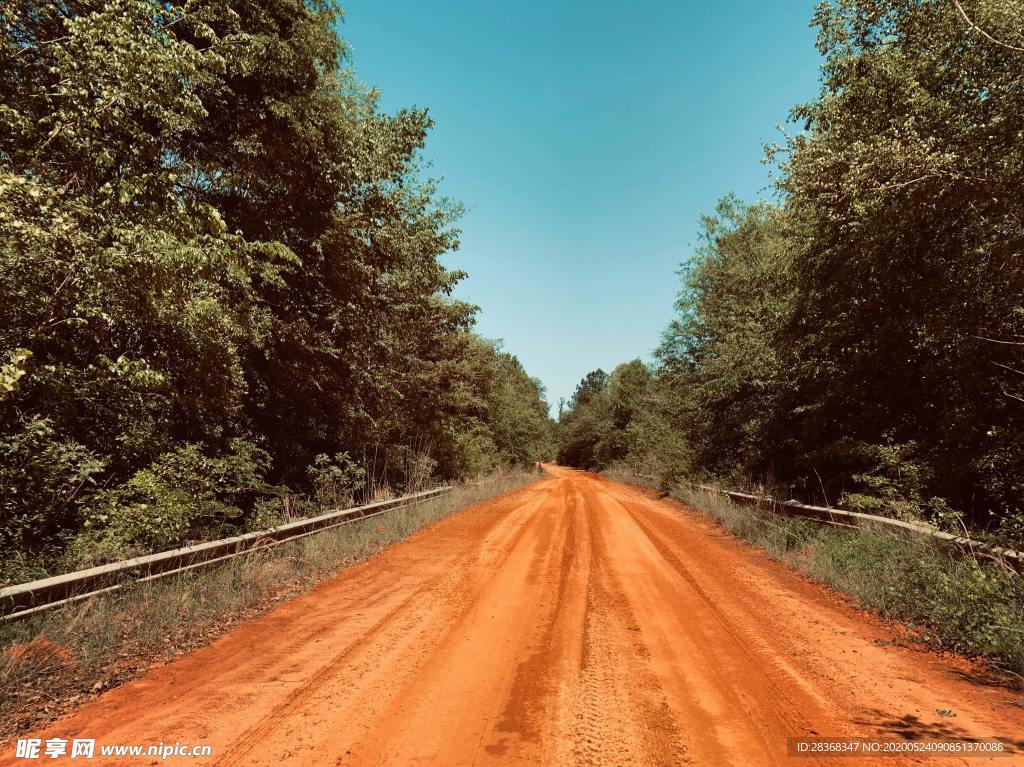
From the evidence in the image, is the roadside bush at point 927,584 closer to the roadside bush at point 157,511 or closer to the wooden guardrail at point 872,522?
the wooden guardrail at point 872,522

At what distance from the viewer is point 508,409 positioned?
38.0 metres

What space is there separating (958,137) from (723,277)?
14.4m

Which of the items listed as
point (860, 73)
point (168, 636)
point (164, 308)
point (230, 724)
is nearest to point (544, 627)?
point (230, 724)

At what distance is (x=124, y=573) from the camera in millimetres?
5227

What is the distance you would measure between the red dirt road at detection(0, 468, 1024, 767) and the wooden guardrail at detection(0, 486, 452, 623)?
129 centimetres

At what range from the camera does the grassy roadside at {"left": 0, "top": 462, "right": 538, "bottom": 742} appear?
367 cm

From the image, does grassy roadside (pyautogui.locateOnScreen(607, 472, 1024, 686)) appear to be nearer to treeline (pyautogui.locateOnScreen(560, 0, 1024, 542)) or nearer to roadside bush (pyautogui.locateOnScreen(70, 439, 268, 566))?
treeline (pyautogui.locateOnScreen(560, 0, 1024, 542))

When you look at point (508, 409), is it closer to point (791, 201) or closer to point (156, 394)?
point (791, 201)

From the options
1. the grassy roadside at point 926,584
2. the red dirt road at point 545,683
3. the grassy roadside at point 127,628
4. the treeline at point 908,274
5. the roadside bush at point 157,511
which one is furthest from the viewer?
the treeline at point 908,274

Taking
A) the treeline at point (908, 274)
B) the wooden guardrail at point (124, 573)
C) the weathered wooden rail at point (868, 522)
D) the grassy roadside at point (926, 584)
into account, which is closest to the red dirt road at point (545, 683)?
the grassy roadside at point (926, 584)

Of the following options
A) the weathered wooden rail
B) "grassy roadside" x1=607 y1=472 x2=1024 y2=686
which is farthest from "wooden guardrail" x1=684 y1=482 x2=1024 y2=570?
"grassy roadside" x1=607 y1=472 x2=1024 y2=686

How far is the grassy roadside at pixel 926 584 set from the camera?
4738 millimetres

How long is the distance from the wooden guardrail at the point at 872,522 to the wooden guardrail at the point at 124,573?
9385 millimetres

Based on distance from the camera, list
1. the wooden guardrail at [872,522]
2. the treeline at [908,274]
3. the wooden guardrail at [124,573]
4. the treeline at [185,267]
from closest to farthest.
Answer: the wooden guardrail at [124,573] → the treeline at [185,267] → the wooden guardrail at [872,522] → the treeline at [908,274]
